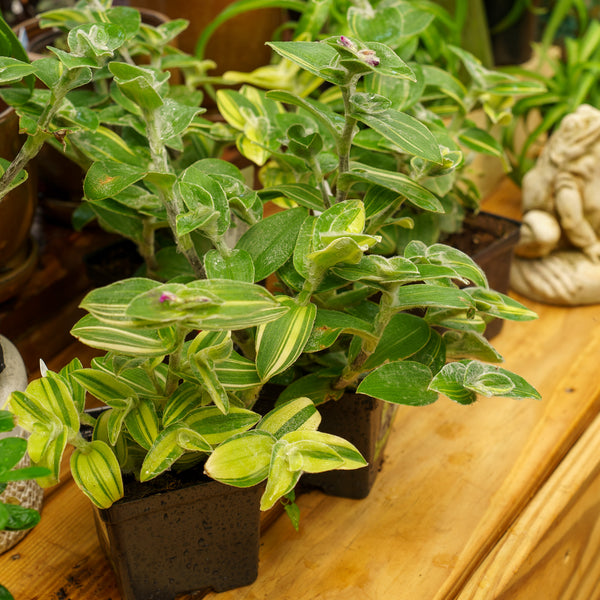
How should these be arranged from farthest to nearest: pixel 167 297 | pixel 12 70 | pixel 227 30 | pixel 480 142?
pixel 227 30 < pixel 480 142 < pixel 12 70 < pixel 167 297

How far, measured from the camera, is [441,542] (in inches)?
Answer: 26.7

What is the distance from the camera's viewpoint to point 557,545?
28.3 inches

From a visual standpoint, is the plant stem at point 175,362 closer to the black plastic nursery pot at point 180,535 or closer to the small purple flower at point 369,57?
the black plastic nursery pot at point 180,535

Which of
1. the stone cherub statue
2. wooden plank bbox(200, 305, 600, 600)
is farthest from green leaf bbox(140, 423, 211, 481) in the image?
the stone cherub statue

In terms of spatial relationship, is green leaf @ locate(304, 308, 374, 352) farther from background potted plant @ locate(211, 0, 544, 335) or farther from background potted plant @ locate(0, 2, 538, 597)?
background potted plant @ locate(211, 0, 544, 335)

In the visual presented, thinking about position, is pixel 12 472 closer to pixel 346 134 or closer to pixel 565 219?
pixel 346 134

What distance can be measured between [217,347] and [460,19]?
868 mm

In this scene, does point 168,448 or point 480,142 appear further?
point 480,142

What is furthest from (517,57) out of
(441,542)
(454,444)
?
(441,542)

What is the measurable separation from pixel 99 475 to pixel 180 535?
0.10 m

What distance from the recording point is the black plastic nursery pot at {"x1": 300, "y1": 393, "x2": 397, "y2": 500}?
2.08 ft

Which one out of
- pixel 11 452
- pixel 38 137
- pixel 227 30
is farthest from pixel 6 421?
pixel 227 30

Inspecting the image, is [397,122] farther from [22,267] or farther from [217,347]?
[22,267]

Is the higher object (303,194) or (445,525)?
(303,194)
